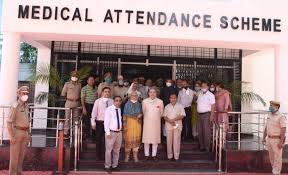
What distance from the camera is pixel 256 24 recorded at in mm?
9406

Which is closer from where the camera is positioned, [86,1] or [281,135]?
[281,135]

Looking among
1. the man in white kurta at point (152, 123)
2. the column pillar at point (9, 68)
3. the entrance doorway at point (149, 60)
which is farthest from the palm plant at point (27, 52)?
the man in white kurta at point (152, 123)

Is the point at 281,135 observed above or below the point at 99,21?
below

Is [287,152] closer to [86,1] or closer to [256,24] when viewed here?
[256,24]

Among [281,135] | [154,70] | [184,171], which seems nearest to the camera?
[281,135]

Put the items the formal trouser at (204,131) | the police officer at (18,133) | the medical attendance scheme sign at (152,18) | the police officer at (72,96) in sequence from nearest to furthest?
1. the police officer at (18,133)
2. the medical attendance scheme sign at (152,18)
3. the formal trouser at (204,131)
4. the police officer at (72,96)

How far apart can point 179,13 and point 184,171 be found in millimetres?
3841

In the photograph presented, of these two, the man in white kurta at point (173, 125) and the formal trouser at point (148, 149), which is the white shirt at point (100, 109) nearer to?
the formal trouser at point (148, 149)

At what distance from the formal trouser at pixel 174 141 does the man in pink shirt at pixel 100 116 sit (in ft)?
5.02

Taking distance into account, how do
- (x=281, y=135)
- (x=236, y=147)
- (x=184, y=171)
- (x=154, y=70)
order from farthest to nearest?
(x=154, y=70) < (x=236, y=147) < (x=184, y=171) < (x=281, y=135)

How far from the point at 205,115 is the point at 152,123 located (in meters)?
1.42

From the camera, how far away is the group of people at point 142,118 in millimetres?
7125

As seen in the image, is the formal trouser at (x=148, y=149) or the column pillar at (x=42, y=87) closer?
the formal trouser at (x=148, y=149)

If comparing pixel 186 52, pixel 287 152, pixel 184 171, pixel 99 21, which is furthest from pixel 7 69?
pixel 287 152
